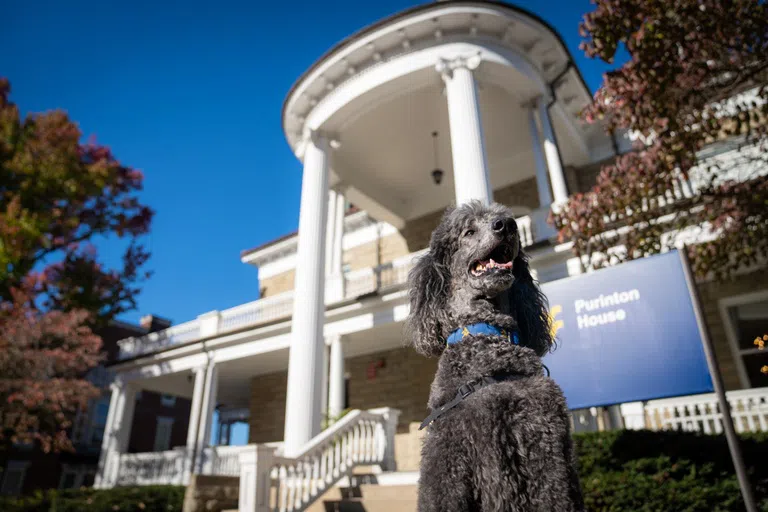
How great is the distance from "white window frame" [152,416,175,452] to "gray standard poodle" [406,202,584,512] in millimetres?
31468

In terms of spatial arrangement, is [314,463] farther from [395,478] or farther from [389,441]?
[389,441]

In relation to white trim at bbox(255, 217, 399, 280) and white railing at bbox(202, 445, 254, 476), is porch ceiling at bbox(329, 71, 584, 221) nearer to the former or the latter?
white trim at bbox(255, 217, 399, 280)

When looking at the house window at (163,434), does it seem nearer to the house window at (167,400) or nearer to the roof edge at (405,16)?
the house window at (167,400)

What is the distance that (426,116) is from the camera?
1226cm

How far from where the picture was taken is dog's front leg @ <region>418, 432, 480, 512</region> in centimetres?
150

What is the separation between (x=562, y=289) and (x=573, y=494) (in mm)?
5220

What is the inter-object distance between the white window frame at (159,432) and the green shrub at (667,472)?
29.0 meters

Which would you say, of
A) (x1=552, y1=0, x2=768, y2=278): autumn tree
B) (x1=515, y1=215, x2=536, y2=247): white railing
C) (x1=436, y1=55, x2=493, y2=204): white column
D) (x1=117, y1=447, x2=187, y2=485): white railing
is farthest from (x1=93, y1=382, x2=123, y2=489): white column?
(x1=552, y1=0, x2=768, y2=278): autumn tree

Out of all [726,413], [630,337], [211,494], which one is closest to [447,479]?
[726,413]

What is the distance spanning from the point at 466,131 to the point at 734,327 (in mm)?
7006

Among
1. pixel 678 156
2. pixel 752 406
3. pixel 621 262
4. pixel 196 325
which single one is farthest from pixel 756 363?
pixel 196 325

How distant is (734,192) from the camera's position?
5.27 metres

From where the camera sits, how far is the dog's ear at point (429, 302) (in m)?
2.03

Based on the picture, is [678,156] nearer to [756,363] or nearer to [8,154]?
[756,363]
